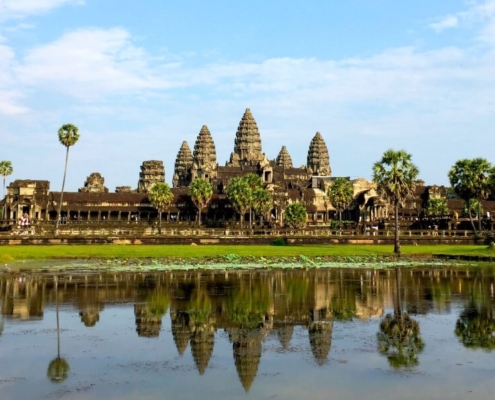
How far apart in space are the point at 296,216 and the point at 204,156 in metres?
61.0

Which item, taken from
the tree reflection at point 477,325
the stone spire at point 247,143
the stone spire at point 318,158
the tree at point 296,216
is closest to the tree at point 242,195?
the tree at point 296,216

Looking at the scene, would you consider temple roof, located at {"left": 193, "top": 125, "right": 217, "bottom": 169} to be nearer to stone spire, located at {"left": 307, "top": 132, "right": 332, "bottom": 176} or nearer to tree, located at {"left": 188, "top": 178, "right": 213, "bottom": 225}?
stone spire, located at {"left": 307, "top": 132, "right": 332, "bottom": 176}

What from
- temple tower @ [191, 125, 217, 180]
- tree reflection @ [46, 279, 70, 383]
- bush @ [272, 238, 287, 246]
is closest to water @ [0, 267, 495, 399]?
tree reflection @ [46, 279, 70, 383]

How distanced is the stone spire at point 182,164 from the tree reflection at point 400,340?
161 meters

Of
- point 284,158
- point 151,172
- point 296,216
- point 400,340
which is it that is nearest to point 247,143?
point 151,172

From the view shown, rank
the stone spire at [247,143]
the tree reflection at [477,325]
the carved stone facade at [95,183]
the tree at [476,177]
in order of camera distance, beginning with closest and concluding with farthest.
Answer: the tree reflection at [477,325], the tree at [476,177], the carved stone facade at [95,183], the stone spire at [247,143]

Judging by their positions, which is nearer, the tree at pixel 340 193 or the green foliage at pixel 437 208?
the tree at pixel 340 193

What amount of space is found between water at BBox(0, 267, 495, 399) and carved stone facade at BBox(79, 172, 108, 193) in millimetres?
125150

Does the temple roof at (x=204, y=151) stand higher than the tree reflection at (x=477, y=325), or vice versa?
the temple roof at (x=204, y=151)

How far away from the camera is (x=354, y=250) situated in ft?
212

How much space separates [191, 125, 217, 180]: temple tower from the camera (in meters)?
169

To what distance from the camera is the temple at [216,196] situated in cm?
12112

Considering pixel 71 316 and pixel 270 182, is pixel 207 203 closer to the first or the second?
pixel 270 182

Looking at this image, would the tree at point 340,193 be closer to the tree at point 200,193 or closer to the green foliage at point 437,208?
the green foliage at point 437,208
